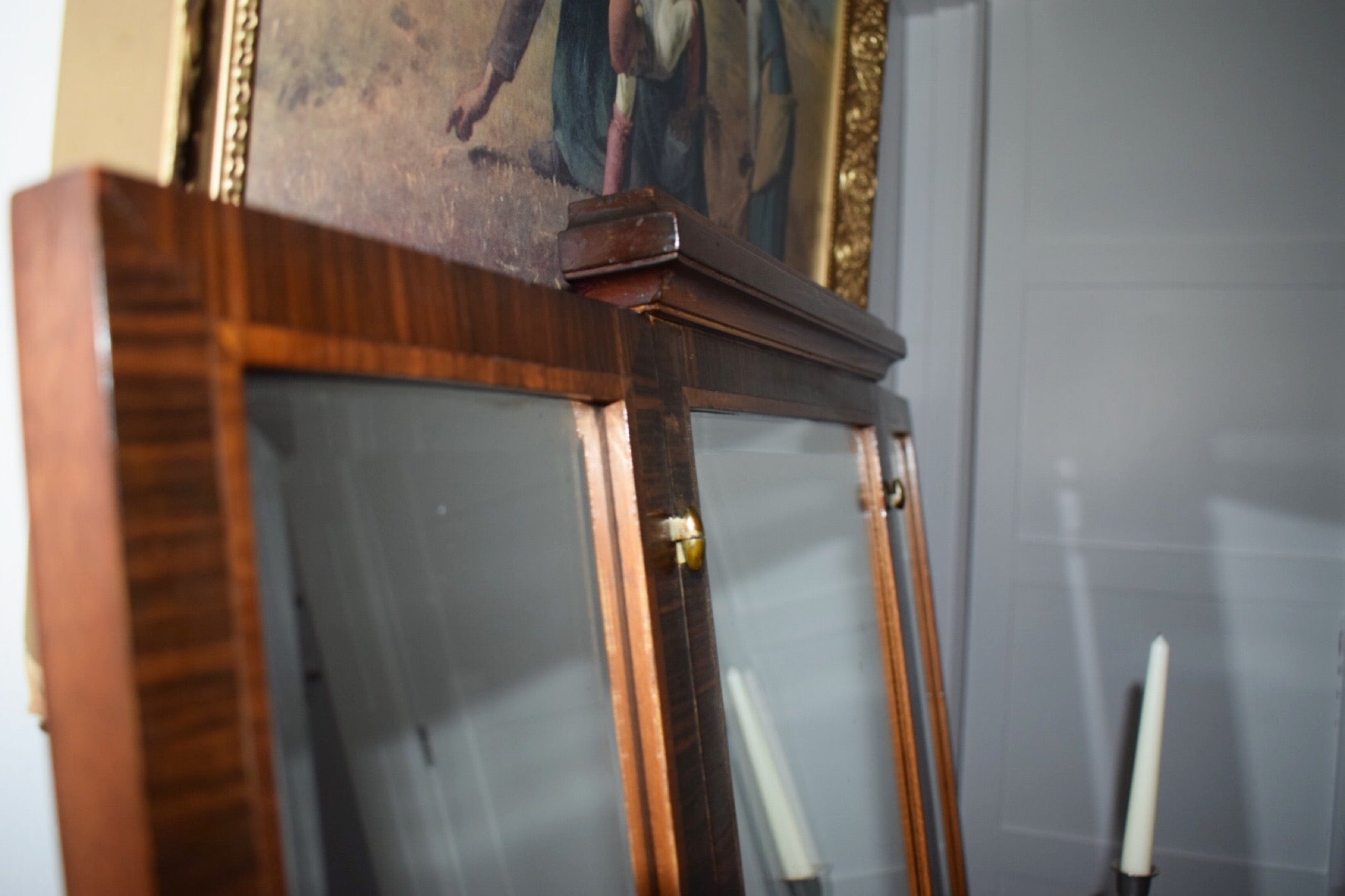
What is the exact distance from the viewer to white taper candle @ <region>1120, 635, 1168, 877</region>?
3.32 ft

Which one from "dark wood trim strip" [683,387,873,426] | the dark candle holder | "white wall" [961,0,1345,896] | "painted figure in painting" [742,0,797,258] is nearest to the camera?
"dark wood trim strip" [683,387,873,426]

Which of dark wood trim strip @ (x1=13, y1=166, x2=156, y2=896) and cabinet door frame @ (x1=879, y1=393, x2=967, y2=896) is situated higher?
dark wood trim strip @ (x1=13, y1=166, x2=156, y2=896)

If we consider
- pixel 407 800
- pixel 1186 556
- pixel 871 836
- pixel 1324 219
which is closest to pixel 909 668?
pixel 871 836

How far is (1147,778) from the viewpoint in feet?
3.43

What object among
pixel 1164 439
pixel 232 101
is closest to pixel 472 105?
pixel 232 101

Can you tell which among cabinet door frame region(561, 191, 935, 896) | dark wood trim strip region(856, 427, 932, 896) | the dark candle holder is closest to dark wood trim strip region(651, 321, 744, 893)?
cabinet door frame region(561, 191, 935, 896)

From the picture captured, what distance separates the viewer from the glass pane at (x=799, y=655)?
0.59m

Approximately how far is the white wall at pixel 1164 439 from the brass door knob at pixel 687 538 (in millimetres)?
1601

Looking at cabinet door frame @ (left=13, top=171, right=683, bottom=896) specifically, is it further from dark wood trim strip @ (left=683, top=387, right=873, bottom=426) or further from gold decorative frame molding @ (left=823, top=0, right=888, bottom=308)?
gold decorative frame molding @ (left=823, top=0, right=888, bottom=308)

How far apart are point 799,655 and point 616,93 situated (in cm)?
47

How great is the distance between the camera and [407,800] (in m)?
0.34

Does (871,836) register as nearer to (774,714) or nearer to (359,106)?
(774,714)

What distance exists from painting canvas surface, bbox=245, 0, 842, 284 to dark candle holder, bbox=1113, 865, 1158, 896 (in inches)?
32.5

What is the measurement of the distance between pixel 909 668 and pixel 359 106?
2.36 feet
